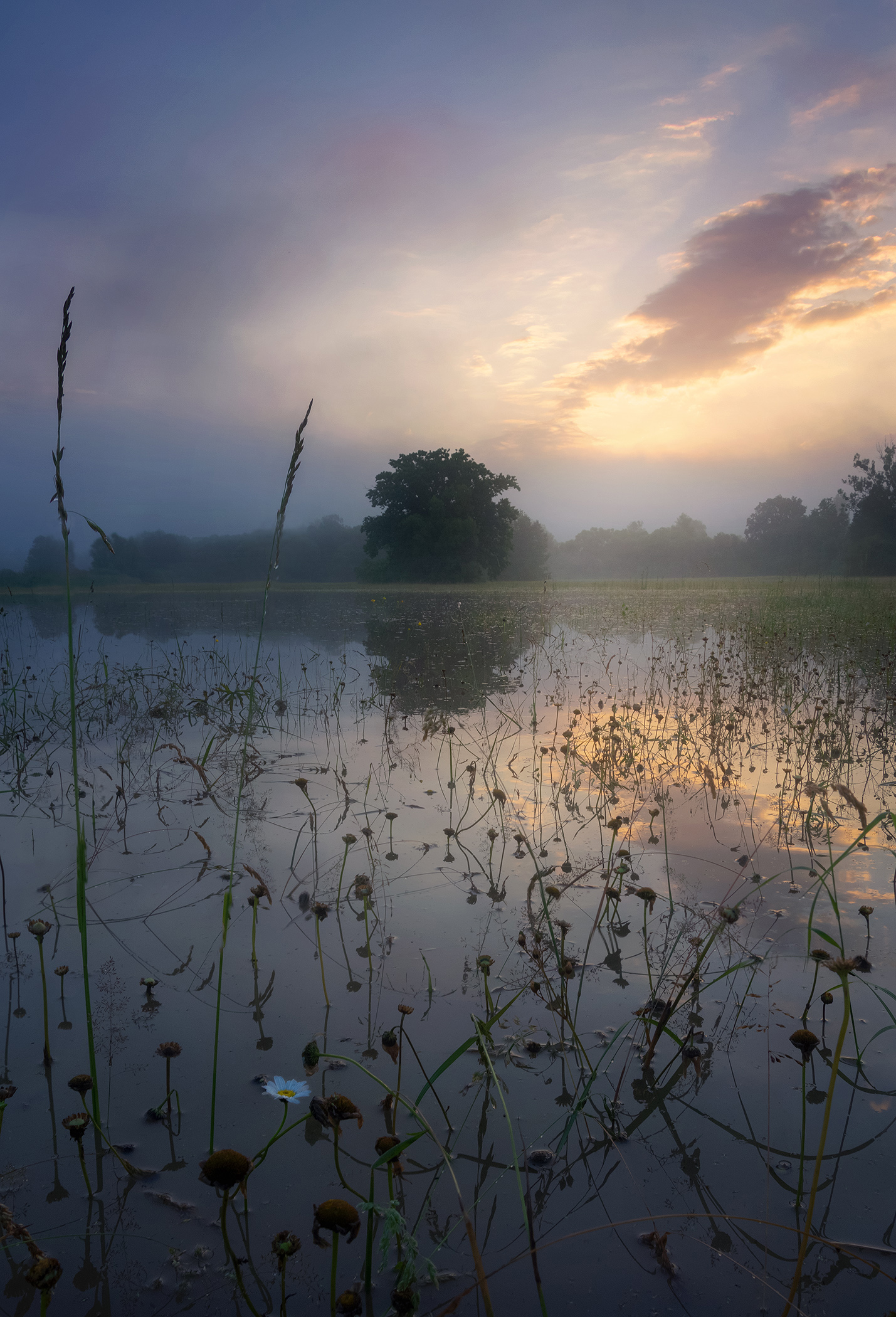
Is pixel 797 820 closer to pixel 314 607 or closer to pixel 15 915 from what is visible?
pixel 15 915

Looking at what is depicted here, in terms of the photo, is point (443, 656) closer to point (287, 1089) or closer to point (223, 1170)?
point (287, 1089)

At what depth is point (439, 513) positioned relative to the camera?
128 ft

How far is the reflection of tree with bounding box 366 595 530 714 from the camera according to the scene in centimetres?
592

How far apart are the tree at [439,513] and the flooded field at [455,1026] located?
35373 millimetres

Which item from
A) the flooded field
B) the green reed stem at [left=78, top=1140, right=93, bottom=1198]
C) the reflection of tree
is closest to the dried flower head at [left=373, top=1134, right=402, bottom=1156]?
the flooded field

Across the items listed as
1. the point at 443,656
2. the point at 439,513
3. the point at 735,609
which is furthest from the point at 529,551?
the point at 443,656

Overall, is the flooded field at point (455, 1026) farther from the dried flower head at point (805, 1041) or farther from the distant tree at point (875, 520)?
the distant tree at point (875, 520)

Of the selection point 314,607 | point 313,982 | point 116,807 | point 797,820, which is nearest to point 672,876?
point 797,820

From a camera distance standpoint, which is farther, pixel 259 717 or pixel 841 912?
pixel 259 717

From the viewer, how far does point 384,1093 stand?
4.91 feet

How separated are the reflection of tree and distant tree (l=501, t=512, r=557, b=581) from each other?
41.2 m

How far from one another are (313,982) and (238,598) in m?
20.8

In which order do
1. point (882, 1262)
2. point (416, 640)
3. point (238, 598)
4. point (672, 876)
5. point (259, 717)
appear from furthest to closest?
point (238, 598), point (416, 640), point (259, 717), point (672, 876), point (882, 1262)

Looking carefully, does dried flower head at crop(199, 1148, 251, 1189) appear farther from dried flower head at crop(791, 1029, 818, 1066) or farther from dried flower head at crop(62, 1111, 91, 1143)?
dried flower head at crop(791, 1029, 818, 1066)
